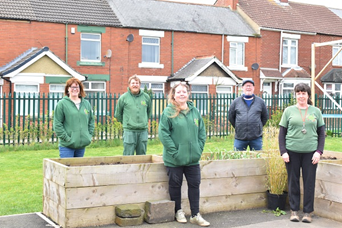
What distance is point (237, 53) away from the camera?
3008cm

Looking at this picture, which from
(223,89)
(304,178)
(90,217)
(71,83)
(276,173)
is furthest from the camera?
(223,89)

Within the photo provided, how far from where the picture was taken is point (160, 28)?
27.1 meters

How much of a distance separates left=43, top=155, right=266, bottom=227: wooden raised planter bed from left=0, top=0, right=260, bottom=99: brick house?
16.9m

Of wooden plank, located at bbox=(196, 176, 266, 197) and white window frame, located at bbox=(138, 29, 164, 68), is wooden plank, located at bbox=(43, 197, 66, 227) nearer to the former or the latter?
wooden plank, located at bbox=(196, 176, 266, 197)

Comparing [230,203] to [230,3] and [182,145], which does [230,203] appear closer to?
[182,145]

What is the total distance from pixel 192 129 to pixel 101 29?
20.2m

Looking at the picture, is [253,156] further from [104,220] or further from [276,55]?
[276,55]

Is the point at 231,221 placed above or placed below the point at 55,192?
below

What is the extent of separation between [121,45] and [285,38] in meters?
11.8

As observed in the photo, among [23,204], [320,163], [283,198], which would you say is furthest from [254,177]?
[23,204]

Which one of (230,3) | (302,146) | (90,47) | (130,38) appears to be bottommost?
(302,146)

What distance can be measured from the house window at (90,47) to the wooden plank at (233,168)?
19471mm

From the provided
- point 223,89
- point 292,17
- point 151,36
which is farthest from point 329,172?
point 292,17

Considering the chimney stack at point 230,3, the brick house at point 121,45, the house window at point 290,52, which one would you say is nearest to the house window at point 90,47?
the brick house at point 121,45
